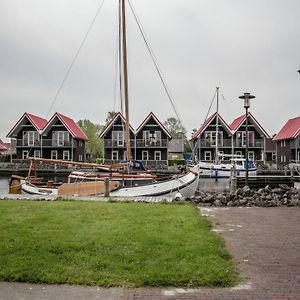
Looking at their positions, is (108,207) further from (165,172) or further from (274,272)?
(165,172)

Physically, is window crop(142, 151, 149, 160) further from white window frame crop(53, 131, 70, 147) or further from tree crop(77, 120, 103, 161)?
A: tree crop(77, 120, 103, 161)

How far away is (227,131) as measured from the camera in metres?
57.5

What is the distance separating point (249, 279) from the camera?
5.79 meters

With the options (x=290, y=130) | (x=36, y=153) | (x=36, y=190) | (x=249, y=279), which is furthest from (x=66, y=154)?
(x=249, y=279)

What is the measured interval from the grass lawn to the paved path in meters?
0.23

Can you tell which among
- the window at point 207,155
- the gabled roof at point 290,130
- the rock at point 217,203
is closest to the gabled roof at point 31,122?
the window at point 207,155

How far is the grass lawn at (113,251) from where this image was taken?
5.70 meters

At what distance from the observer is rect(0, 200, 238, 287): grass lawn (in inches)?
225

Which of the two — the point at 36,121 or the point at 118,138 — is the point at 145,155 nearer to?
the point at 118,138

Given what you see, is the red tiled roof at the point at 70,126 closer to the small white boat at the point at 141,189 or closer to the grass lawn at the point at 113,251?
the small white boat at the point at 141,189

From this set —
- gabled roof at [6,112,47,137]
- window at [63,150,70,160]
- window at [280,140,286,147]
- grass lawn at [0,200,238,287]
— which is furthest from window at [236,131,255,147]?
grass lawn at [0,200,238,287]

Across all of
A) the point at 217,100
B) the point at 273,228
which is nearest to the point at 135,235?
the point at 273,228

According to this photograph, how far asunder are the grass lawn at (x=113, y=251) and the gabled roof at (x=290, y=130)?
163ft

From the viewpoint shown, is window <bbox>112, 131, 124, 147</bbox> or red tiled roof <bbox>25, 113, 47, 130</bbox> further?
red tiled roof <bbox>25, 113, 47, 130</bbox>
